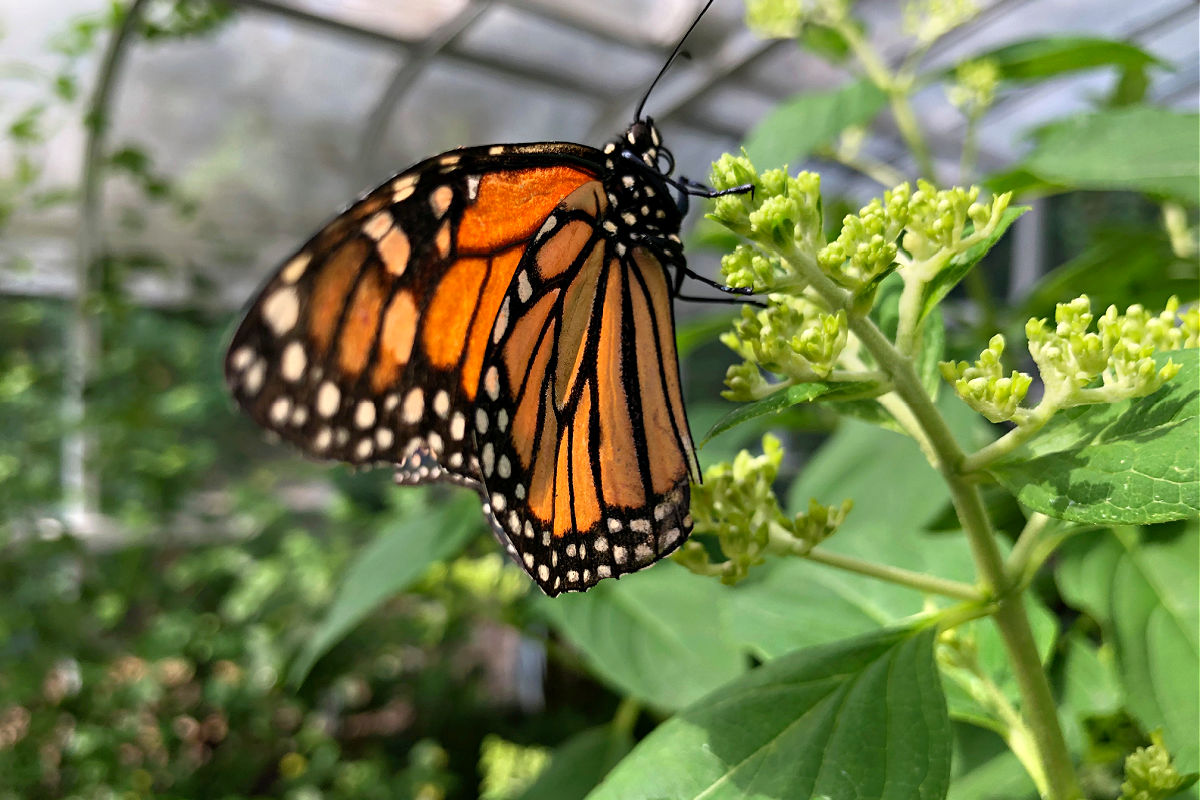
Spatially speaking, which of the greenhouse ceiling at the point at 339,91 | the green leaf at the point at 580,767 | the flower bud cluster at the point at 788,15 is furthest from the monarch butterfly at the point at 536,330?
the greenhouse ceiling at the point at 339,91

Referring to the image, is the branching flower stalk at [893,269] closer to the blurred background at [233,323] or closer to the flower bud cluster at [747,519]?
the flower bud cluster at [747,519]

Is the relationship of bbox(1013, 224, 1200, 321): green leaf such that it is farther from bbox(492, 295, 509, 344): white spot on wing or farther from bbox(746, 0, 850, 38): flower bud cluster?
bbox(492, 295, 509, 344): white spot on wing

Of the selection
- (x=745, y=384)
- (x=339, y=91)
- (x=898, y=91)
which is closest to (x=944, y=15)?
(x=898, y=91)

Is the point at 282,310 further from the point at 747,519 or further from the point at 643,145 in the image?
the point at 747,519

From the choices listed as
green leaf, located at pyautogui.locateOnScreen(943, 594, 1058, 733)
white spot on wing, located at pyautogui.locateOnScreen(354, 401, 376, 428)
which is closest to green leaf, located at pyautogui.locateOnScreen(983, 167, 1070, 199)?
green leaf, located at pyautogui.locateOnScreen(943, 594, 1058, 733)

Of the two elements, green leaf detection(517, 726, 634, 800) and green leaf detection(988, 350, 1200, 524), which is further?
green leaf detection(517, 726, 634, 800)

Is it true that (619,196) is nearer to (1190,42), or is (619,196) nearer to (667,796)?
(667,796)
